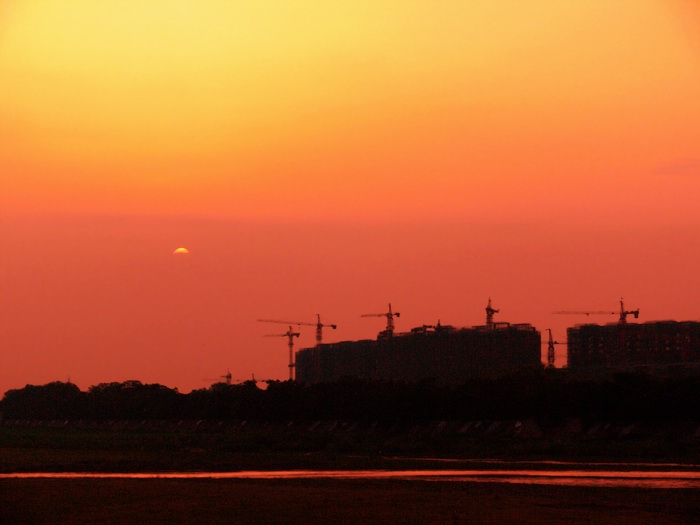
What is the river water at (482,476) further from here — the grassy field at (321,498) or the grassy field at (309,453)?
the grassy field at (309,453)

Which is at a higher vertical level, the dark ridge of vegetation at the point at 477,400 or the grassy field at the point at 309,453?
the dark ridge of vegetation at the point at 477,400

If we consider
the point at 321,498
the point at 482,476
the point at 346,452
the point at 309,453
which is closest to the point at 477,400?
the point at 346,452

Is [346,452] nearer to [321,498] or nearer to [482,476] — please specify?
[482,476]

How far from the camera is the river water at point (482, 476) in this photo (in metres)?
53.9

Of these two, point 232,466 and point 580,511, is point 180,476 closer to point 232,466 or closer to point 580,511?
point 232,466

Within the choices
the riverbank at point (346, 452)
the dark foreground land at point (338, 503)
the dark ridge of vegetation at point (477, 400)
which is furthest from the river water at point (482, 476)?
the dark ridge of vegetation at point (477, 400)

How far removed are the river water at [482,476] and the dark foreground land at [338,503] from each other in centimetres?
275

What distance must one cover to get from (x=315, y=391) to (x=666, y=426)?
62246mm

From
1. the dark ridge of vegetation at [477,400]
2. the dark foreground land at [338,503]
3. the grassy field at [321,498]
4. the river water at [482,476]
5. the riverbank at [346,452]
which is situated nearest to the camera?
the dark foreground land at [338,503]

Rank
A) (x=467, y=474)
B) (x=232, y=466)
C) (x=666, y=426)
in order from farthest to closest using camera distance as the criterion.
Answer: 1. (x=666, y=426)
2. (x=232, y=466)
3. (x=467, y=474)

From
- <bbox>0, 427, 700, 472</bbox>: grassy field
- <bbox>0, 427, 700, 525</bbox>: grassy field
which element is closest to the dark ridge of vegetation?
<bbox>0, 427, 700, 472</bbox>: grassy field

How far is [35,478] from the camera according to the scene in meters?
61.9

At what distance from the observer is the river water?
53.9 m

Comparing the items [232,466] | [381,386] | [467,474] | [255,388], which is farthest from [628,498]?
[255,388]
